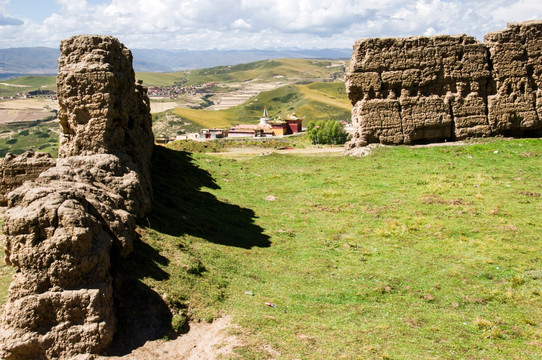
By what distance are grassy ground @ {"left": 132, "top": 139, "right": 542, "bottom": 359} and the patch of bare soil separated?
0.37 m

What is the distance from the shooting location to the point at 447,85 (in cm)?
2967

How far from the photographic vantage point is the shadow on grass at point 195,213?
1597 centimetres

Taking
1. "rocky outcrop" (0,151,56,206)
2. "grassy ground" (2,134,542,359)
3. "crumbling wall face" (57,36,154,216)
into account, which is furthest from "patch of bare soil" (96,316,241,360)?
"rocky outcrop" (0,151,56,206)

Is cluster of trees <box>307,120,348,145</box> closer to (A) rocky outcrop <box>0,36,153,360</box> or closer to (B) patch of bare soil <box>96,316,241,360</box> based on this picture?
(A) rocky outcrop <box>0,36,153,360</box>

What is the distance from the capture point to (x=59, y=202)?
32.9 feet

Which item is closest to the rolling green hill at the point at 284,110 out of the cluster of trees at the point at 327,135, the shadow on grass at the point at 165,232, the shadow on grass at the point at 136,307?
the cluster of trees at the point at 327,135

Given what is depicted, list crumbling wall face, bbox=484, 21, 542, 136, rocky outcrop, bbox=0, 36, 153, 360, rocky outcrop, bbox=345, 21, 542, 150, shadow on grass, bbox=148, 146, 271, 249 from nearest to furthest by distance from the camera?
1. rocky outcrop, bbox=0, 36, 153, 360
2. shadow on grass, bbox=148, 146, 271, 249
3. rocky outcrop, bbox=345, 21, 542, 150
4. crumbling wall face, bbox=484, 21, 542, 136

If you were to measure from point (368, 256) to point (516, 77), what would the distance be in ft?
68.7

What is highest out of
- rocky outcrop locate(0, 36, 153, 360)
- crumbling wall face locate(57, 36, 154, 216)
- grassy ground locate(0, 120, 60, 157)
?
crumbling wall face locate(57, 36, 154, 216)

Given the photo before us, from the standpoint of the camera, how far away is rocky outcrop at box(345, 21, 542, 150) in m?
29.2

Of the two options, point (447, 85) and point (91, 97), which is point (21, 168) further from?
point (447, 85)

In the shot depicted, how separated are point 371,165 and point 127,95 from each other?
15.7 metres

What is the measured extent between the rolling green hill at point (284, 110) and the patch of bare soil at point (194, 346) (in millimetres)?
128442

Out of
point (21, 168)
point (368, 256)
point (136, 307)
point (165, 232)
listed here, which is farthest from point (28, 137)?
point (136, 307)
